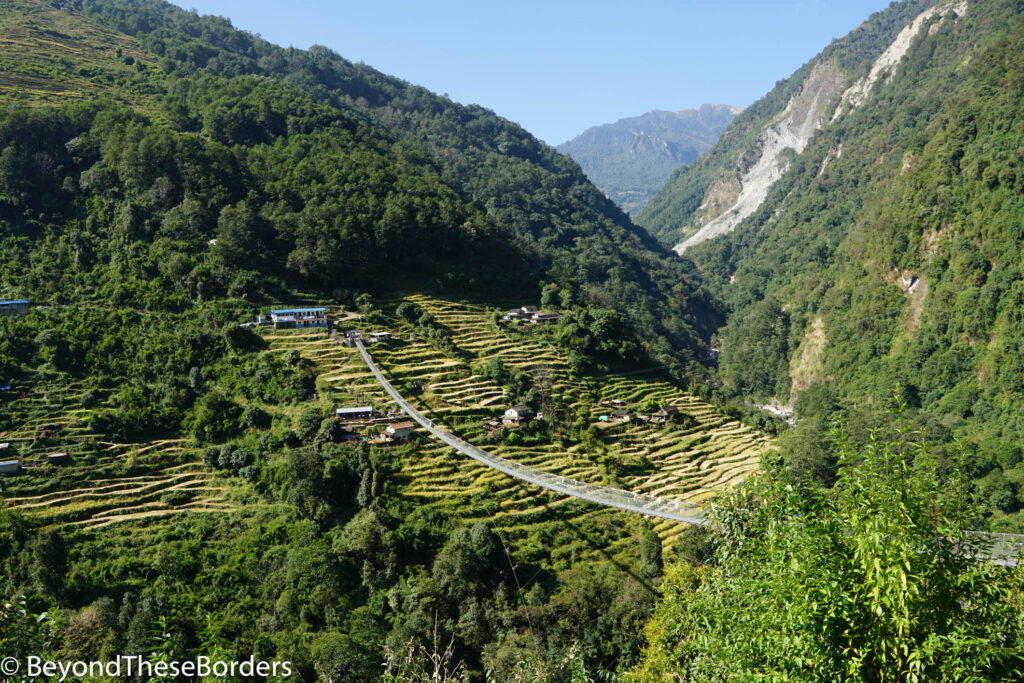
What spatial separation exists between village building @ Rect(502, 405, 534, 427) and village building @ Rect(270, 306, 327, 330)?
12976mm

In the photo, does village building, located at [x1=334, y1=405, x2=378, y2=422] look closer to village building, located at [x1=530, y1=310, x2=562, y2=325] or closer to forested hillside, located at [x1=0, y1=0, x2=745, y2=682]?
forested hillside, located at [x1=0, y1=0, x2=745, y2=682]

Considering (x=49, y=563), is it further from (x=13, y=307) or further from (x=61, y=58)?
(x=61, y=58)

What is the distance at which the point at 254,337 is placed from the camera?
33781mm

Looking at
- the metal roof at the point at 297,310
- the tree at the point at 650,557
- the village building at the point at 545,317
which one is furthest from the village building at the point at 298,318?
the tree at the point at 650,557

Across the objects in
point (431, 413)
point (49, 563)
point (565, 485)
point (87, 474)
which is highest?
point (431, 413)

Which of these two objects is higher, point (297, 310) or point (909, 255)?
point (909, 255)

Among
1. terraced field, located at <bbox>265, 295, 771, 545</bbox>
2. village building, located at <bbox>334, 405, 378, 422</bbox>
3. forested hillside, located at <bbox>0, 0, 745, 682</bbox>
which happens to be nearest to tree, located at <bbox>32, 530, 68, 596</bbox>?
forested hillside, located at <bbox>0, 0, 745, 682</bbox>

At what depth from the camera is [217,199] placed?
4228 cm

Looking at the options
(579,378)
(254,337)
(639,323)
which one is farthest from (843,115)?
(254,337)

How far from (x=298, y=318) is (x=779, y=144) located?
146 meters

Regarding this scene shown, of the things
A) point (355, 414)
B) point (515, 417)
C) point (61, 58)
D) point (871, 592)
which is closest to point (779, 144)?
point (515, 417)

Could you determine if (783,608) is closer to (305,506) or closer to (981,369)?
(305,506)

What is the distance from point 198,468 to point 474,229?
29.2 metres

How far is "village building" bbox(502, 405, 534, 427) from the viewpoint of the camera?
31648 millimetres
